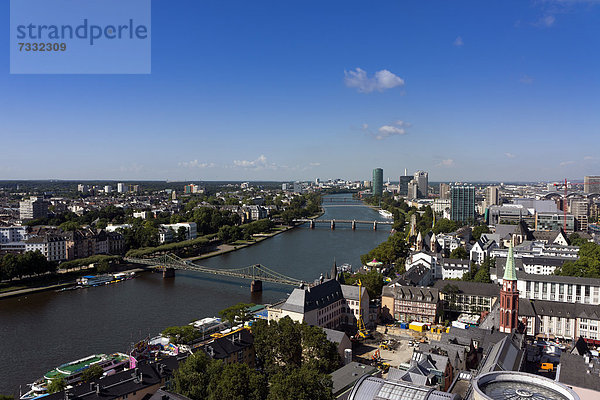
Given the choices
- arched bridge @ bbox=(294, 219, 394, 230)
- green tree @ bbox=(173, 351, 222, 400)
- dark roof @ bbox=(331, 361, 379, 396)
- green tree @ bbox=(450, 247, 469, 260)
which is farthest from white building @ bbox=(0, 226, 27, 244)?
dark roof @ bbox=(331, 361, 379, 396)

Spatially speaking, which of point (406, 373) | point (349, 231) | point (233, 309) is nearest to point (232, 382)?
point (406, 373)

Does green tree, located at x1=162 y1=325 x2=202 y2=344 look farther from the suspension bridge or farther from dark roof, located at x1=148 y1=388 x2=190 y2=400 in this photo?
the suspension bridge

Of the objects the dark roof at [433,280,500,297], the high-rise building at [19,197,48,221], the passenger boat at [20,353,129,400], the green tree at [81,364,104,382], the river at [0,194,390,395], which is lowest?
the river at [0,194,390,395]

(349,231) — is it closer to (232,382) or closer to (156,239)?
(156,239)

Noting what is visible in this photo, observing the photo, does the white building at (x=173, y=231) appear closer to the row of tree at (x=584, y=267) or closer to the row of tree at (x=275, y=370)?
the row of tree at (x=275, y=370)

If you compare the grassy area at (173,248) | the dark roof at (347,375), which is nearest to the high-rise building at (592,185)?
the grassy area at (173,248)

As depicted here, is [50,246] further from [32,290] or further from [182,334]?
[182,334]

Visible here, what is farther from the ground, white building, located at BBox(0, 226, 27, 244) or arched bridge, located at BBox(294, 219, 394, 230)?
white building, located at BBox(0, 226, 27, 244)
